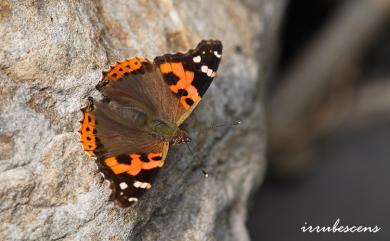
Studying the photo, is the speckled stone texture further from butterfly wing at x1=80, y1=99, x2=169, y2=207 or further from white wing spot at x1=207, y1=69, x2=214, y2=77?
white wing spot at x1=207, y1=69, x2=214, y2=77

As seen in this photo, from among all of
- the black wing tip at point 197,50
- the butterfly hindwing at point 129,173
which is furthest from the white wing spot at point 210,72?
the butterfly hindwing at point 129,173

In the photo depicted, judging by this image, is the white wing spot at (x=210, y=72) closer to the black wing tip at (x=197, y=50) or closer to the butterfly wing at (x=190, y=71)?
the butterfly wing at (x=190, y=71)

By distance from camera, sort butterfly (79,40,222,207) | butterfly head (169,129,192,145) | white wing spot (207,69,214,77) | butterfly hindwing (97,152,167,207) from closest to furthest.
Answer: butterfly hindwing (97,152,167,207) < butterfly (79,40,222,207) < butterfly head (169,129,192,145) < white wing spot (207,69,214,77)

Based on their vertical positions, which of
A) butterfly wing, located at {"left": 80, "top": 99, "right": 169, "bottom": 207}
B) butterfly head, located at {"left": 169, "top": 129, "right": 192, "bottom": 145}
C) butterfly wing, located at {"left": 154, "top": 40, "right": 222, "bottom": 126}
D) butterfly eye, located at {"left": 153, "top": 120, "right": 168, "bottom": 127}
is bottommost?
butterfly wing, located at {"left": 80, "top": 99, "right": 169, "bottom": 207}

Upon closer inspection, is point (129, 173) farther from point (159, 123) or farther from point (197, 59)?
point (197, 59)

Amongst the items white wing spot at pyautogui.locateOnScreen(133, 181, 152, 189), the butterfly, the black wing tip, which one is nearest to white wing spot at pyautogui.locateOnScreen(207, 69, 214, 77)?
the butterfly

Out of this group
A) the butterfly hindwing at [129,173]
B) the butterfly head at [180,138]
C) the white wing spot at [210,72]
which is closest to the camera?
the butterfly hindwing at [129,173]

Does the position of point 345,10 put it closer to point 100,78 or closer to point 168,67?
point 168,67

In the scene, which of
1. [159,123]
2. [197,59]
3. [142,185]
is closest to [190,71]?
[197,59]
